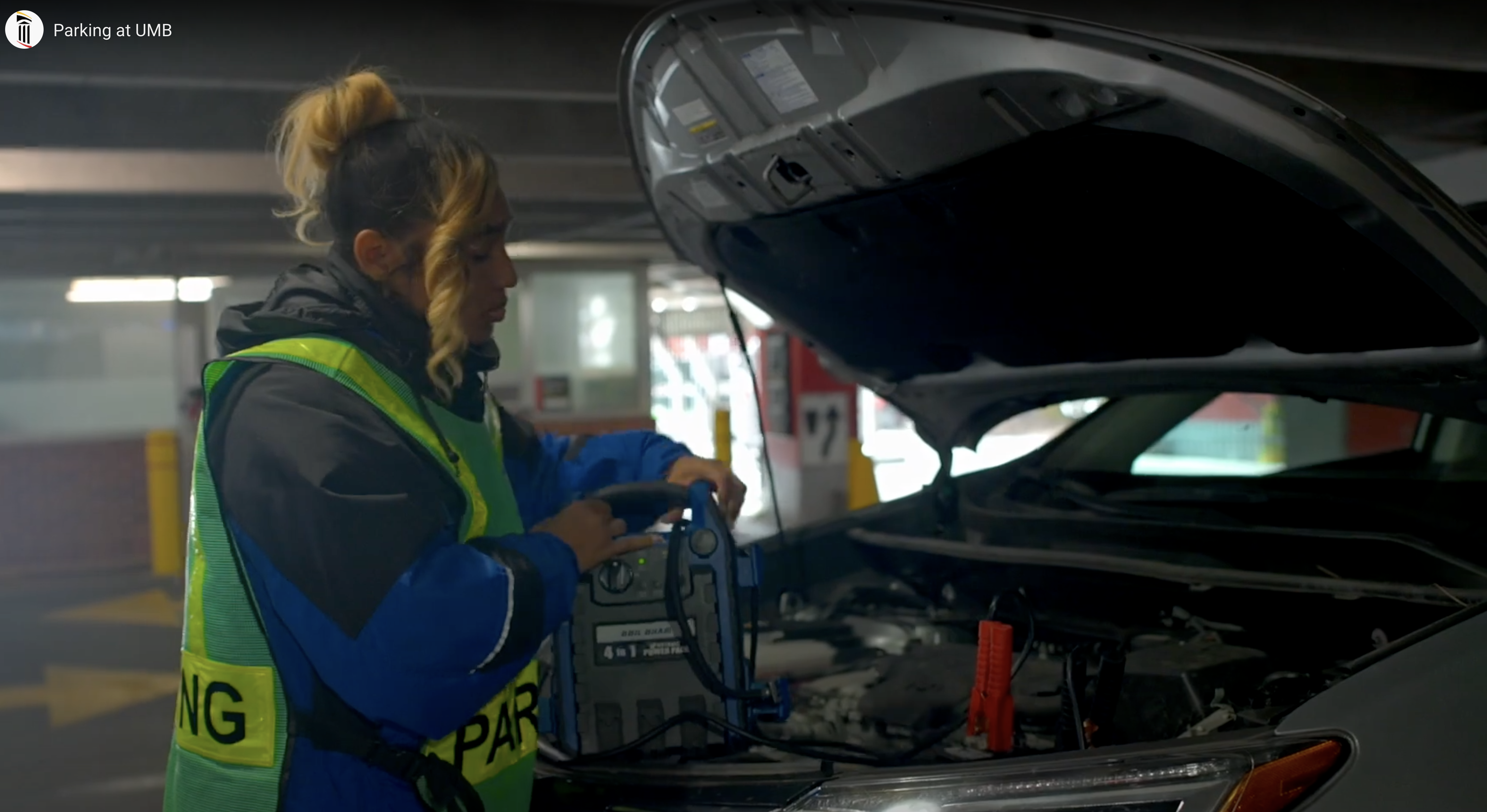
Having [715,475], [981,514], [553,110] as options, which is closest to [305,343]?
[715,475]

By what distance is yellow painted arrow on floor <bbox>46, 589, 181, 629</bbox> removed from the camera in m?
7.61

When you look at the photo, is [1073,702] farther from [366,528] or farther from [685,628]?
[366,528]

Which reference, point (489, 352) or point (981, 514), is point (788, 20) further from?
point (981, 514)

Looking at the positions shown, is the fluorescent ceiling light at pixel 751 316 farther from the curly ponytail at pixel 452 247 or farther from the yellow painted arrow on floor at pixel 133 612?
the curly ponytail at pixel 452 247

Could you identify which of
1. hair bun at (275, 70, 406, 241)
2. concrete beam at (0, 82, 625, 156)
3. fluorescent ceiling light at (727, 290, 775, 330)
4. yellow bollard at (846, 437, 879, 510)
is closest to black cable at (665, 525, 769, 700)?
hair bun at (275, 70, 406, 241)

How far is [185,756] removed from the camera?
169 cm

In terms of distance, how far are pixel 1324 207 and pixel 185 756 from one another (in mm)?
1829

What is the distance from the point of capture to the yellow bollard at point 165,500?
8.62 meters

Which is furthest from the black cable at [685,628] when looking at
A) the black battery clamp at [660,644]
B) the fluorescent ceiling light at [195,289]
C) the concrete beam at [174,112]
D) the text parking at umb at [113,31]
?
the fluorescent ceiling light at [195,289]

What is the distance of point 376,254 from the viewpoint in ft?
5.60

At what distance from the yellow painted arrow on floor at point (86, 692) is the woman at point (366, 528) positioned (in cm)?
433

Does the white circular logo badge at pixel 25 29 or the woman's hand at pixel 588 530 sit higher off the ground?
the white circular logo badge at pixel 25 29

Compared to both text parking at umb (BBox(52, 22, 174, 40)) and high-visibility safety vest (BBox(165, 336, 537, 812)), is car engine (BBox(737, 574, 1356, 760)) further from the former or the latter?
text parking at umb (BBox(52, 22, 174, 40))

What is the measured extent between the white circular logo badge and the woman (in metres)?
4.03
